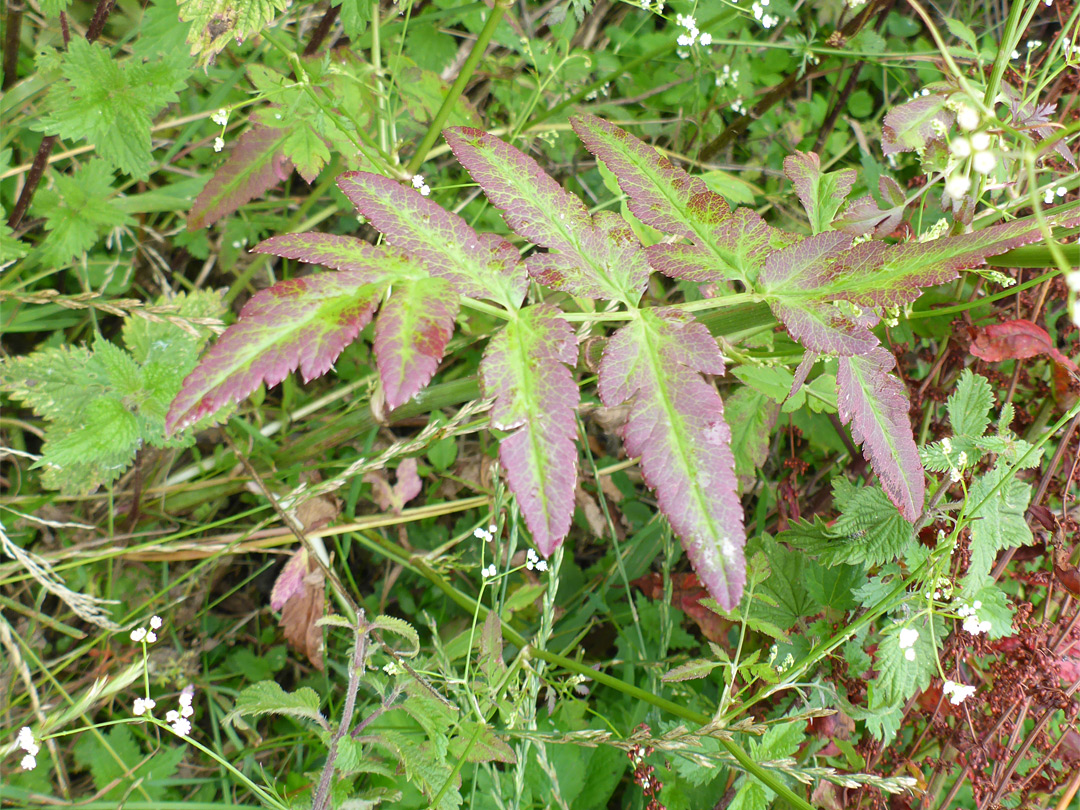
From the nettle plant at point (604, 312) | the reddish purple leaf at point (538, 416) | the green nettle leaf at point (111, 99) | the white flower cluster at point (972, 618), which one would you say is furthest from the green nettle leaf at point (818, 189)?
the green nettle leaf at point (111, 99)

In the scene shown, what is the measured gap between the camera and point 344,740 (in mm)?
1512

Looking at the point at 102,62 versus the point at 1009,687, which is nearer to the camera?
the point at 1009,687

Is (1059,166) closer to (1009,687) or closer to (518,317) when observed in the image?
(1009,687)

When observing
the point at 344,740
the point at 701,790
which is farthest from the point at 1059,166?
A: the point at 344,740

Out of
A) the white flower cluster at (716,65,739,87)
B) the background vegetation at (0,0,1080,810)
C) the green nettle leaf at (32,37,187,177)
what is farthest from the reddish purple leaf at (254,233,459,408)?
the white flower cluster at (716,65,739,87)

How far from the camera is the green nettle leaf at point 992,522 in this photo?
5.32ft

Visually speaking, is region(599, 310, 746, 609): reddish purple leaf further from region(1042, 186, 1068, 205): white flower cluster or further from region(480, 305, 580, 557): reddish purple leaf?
region(1042, 186, 1068, 205): white flower cluster

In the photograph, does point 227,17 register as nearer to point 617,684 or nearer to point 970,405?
point 617,684

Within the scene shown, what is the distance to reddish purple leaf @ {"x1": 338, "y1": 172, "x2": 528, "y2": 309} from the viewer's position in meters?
1.14

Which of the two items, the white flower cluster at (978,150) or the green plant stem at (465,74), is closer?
the white flower cluster at (978,150)

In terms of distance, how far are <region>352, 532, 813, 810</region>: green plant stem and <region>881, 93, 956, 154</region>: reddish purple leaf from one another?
46.3 inches

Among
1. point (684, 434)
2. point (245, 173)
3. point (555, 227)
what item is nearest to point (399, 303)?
point (555, 227)

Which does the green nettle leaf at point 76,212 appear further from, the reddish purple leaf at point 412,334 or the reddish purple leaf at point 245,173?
the reddish purple leaf at point 412,334

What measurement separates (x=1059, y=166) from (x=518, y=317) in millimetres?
1757
